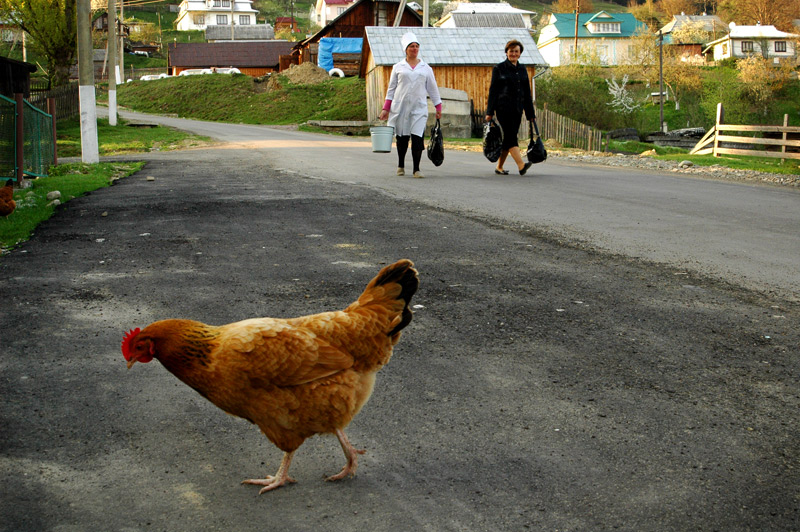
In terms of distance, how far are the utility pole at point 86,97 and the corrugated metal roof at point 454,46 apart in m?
20.6

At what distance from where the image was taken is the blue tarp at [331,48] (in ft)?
199

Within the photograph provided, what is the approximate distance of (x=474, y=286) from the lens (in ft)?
20.8

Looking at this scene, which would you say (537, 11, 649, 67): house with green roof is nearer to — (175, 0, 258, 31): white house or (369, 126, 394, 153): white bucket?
(175, 0, 258, 31): white house

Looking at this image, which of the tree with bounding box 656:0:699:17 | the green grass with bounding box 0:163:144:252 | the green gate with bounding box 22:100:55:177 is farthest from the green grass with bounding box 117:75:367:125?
the tree with bounding box 656:0:699:17

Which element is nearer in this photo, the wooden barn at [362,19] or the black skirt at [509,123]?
the black skirt at [509,123]

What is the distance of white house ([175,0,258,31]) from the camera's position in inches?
4744

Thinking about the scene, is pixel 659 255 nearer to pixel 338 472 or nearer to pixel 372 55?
pixel 338 472

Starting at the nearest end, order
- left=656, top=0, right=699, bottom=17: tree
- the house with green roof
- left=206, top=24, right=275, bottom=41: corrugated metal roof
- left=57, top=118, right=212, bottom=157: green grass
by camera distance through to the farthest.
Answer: left=57, top=118, right=212, bottom=157: green grass, the house with green roof, left=206, top=24, right=275, bottom=41: corrugated metal roof, left=656, top=0, right=699, bottom=17: tree

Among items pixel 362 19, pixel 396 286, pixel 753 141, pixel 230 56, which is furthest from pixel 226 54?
pixel 396 286

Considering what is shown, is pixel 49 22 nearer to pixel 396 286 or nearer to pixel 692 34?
pixel 396 286

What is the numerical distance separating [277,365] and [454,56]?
3661 cm

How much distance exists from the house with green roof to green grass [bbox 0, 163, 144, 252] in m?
87.0

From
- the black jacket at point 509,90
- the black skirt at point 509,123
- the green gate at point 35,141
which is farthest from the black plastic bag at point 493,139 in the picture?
the green gate at point 35,141

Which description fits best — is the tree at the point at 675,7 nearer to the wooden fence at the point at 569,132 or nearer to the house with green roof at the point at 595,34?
the house with green roof at the point at 595,34
